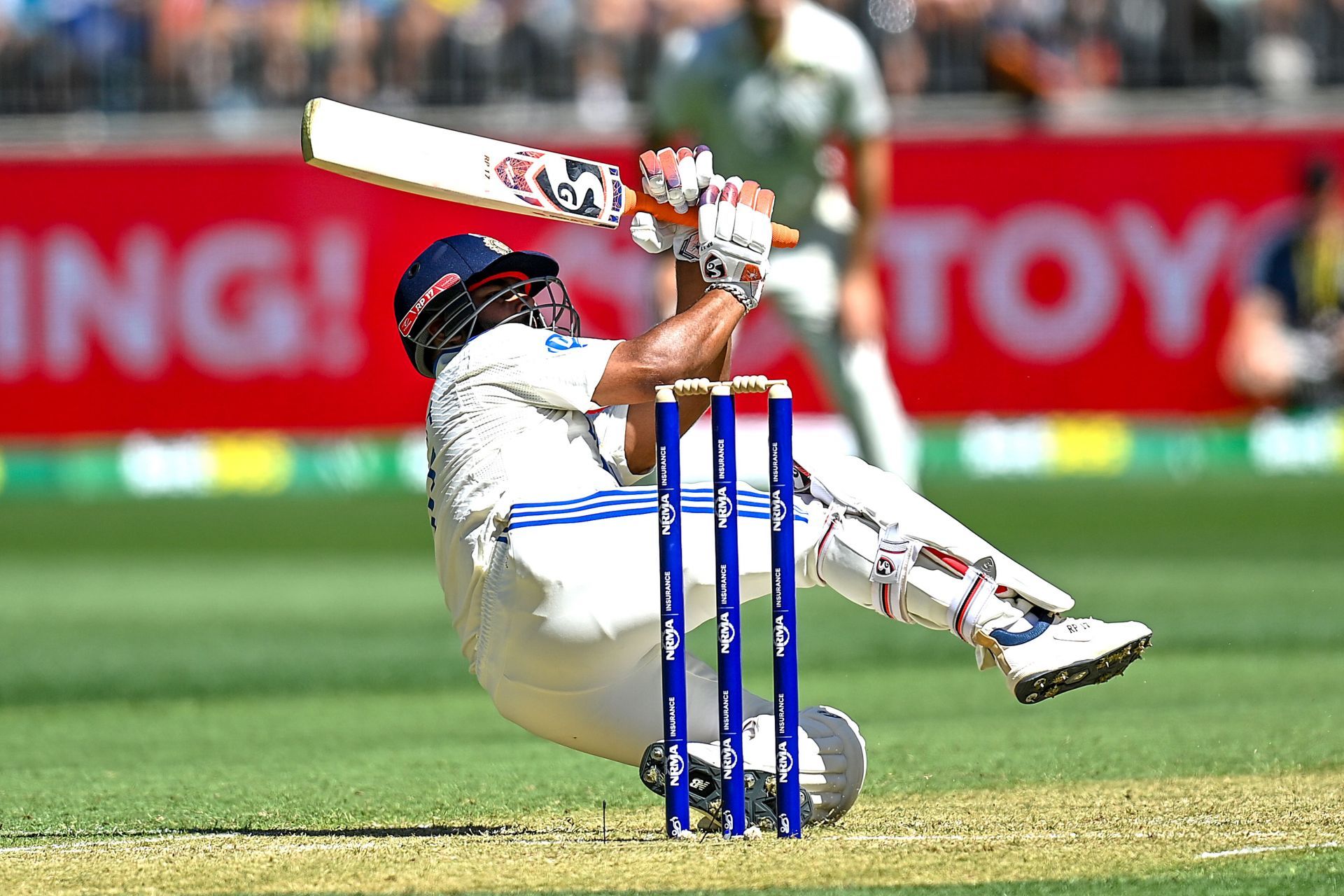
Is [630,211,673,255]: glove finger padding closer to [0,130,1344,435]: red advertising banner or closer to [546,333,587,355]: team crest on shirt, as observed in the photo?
[546,333,587,355]: team crest on shirt

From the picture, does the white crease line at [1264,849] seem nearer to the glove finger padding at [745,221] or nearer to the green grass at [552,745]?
the green grass at [552,745]

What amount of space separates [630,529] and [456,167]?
0.83m

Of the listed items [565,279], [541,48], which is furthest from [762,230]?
[541,48]

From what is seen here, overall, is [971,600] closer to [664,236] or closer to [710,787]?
[710,787]

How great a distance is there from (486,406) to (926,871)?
1186 mm

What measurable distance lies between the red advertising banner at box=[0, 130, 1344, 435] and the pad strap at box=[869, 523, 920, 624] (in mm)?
9525

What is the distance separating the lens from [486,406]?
4047 mm

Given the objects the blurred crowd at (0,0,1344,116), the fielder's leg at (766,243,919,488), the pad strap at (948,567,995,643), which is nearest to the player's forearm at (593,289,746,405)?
the pad strap at (948,567,995,643)

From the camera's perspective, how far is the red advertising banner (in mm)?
13453

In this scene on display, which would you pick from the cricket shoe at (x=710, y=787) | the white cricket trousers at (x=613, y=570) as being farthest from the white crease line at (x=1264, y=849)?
the cricket shoe at (x=710, y=787)

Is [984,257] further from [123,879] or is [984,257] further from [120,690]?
[123,879]

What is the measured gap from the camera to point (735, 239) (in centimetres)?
409

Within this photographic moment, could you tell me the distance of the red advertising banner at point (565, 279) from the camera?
1345cm

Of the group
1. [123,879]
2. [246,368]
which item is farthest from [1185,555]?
[123,879]
